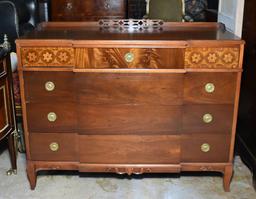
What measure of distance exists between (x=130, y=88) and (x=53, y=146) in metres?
0.55

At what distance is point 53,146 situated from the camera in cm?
214

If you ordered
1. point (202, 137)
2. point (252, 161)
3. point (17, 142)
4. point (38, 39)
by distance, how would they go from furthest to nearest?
point (17, 142) → point (252, 161) → point (202, 137) → point (38, 39)

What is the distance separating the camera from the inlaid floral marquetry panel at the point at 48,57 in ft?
6.41

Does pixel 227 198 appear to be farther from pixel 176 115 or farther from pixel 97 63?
pixel 97 63

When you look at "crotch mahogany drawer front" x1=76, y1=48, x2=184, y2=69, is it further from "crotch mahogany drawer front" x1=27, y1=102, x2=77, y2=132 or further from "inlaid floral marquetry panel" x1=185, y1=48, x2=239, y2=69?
"crotch mahogany drawer front" x1=27, y1=102, x2=77, y2=132

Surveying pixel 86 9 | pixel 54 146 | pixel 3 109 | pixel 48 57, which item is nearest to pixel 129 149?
pixel 54 146

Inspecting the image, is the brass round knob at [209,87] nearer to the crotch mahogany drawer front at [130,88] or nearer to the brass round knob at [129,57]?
the crotch mahogany drawer front at [130,88]

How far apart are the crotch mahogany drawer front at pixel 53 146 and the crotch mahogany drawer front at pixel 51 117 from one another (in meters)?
0.04

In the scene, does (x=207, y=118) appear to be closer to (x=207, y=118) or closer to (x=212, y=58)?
(x=207, y=118)

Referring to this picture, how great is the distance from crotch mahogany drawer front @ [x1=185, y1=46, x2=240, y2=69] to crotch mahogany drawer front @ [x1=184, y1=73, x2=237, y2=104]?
48 millimetres

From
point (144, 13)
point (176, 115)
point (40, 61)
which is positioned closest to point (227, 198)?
→ point (176, 115)

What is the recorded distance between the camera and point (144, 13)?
3.83m

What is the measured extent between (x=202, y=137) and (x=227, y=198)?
0.38 meters

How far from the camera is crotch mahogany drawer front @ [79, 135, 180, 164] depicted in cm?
210
